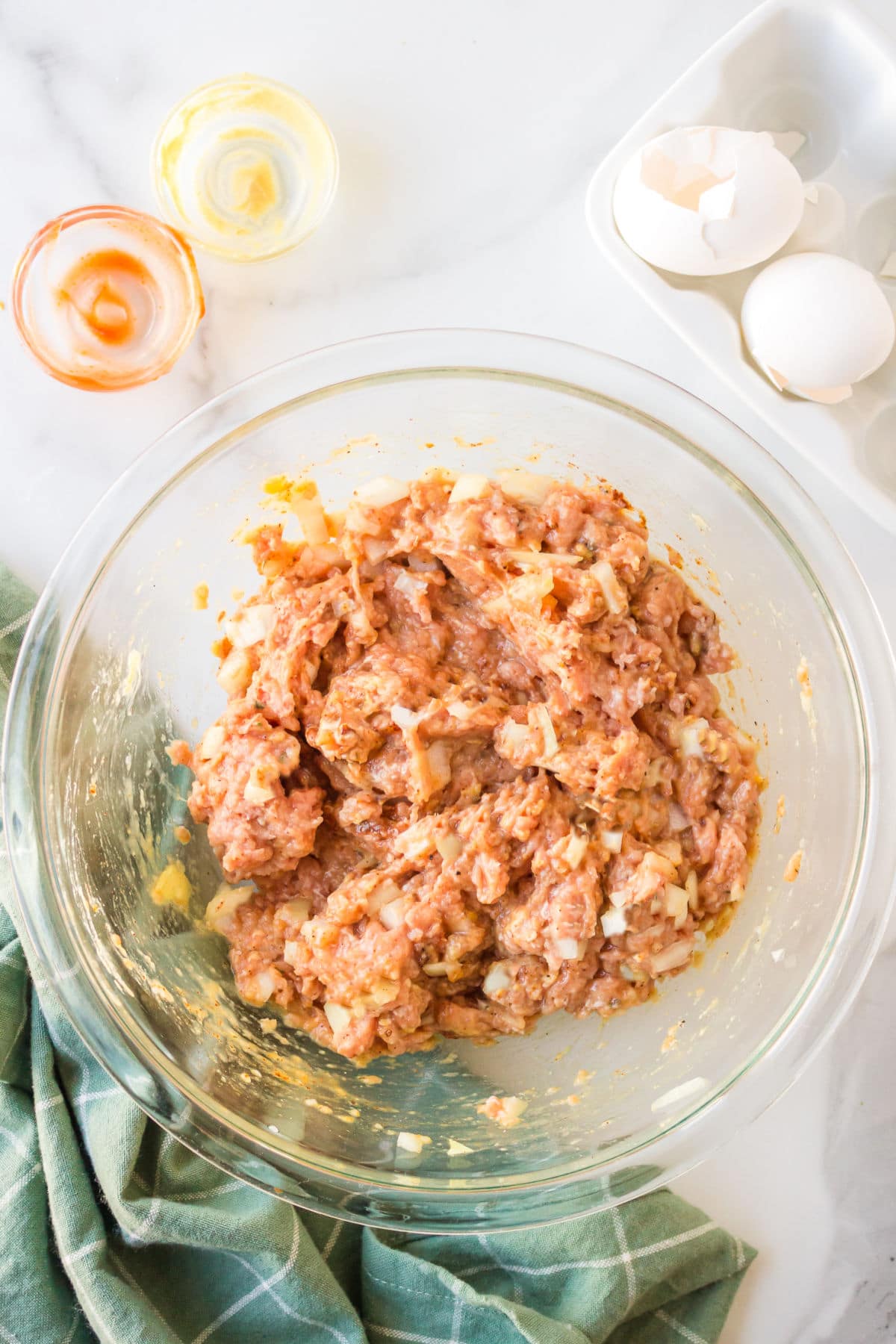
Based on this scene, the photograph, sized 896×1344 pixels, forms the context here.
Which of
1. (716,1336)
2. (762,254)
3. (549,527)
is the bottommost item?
(716,1336)

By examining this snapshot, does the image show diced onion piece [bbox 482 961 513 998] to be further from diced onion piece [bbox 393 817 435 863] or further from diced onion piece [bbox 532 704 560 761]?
diced onion piece [bbox 532 704 560 761]

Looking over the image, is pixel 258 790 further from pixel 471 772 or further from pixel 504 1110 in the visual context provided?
pixel 504 1110

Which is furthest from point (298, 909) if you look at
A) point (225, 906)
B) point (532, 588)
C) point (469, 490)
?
point (469, 490)

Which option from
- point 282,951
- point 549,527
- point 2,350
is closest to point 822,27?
point 549,527

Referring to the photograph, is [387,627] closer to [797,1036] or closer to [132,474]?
[132,474]

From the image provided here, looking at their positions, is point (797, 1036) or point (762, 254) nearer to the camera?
point (797, 1036)

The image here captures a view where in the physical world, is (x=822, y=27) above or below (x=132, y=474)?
above
